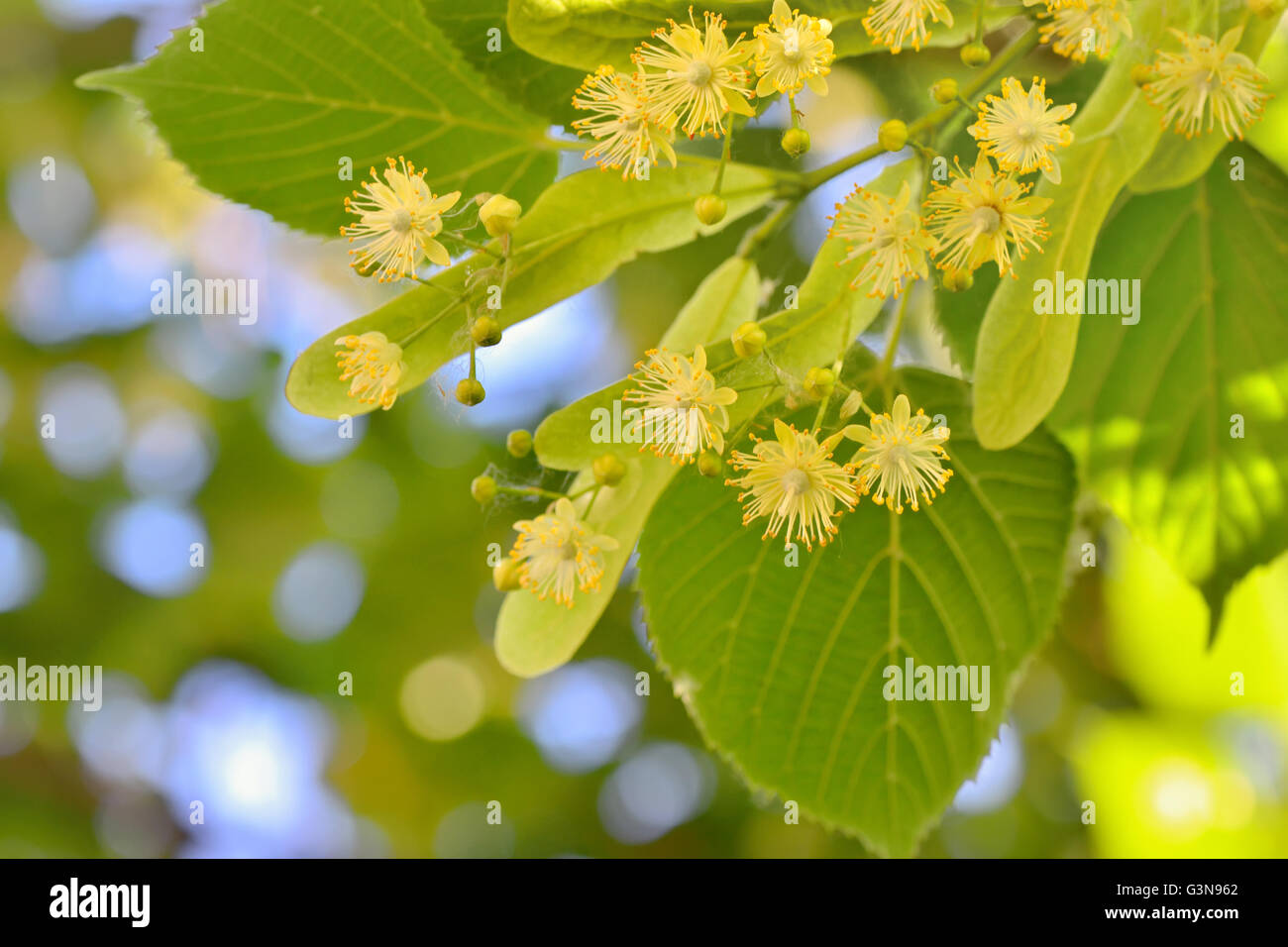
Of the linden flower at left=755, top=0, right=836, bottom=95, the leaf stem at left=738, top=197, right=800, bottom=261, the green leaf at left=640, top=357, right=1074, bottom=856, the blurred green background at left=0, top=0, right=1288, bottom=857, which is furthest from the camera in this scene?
the blurred green background at left=0, top=0, right=1288, bottom=857

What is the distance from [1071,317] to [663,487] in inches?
8.3

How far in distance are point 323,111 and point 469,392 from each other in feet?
0.91

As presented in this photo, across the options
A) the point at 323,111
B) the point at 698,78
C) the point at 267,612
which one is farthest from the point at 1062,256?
the point at 267,612

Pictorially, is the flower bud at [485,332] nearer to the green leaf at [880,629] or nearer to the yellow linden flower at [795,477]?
the yellow linden flower at [795,477]

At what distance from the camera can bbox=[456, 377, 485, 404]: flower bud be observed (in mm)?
440

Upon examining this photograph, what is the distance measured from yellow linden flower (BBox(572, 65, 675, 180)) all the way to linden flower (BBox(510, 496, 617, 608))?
156mm

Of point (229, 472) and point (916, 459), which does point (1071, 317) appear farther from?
point (229, 472)

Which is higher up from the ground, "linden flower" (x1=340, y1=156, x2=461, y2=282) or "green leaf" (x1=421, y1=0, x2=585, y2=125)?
"green leaf" (x1=421, y1=0, x2=585, y2=125)

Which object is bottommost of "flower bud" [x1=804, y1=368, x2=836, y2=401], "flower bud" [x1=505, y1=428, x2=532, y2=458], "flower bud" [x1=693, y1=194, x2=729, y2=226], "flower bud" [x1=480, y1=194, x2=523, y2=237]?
"flower bud" [x1=505, y1=428, x2=532, y2=458]

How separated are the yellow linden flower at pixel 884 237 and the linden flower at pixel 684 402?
0.25 ft

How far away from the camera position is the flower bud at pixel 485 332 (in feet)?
1.45

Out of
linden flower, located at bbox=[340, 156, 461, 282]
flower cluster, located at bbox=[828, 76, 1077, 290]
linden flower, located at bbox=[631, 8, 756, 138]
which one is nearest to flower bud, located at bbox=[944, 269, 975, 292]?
flower cluster, located at bbox=[828, 76, 1077, 290]

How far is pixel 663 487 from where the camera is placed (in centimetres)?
53

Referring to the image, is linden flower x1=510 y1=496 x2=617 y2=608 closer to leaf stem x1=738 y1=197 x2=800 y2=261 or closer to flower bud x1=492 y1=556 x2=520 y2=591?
flower bud x1=492 y1=556 x2=520 y2=591
